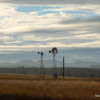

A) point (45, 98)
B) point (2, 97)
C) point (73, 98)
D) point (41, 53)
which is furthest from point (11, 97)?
point (41, 53)

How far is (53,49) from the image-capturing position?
98875mm

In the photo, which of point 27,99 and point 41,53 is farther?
point 41,53

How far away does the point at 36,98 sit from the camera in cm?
2944

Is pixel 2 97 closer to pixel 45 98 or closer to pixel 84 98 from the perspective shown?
pixel 45 98

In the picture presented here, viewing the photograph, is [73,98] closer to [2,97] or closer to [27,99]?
[27,99]

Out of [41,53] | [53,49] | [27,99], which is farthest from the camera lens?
[41,53]

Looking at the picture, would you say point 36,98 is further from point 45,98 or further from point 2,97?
point 2,97

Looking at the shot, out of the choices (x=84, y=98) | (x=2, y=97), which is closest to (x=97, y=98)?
(x=84, y=98)

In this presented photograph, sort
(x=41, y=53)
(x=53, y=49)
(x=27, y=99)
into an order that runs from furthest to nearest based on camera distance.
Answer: (x=41, y=53)
(x=53, y=49)
(x=27, y=99)

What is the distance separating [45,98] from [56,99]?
39.7 inches

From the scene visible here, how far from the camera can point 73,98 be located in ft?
98.8

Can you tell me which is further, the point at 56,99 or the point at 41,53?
the point at 41,53

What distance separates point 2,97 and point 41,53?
8433cm

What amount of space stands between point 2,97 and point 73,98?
5.73 metres
